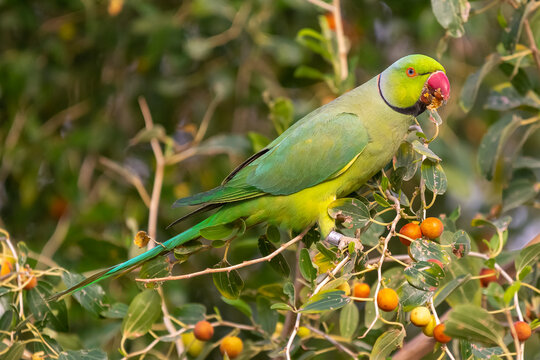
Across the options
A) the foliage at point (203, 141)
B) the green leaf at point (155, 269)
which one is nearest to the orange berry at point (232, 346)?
the foliage at point (203, 141)

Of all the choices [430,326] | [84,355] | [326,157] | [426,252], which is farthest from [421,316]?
[84,355]

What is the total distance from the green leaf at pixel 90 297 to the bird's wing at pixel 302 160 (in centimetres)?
36

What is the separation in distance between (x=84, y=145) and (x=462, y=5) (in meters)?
1.95

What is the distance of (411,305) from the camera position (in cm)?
145

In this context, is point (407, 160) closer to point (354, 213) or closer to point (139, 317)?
A: point (354, 213)

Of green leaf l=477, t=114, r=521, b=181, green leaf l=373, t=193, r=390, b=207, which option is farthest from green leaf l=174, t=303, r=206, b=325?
green leaf l=477, t=114, r=521, b=181

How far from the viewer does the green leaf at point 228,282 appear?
5.60ft

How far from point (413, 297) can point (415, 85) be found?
29.2 inches

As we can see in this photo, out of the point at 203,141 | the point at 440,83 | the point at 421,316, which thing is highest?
the point at 440,83

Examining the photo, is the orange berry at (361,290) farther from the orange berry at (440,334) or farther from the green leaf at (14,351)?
the green leaf at (14,351)

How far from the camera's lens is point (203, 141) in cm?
328

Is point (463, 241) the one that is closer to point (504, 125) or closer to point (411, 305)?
point (411, 305)

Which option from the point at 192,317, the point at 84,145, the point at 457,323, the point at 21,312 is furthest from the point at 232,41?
the point at 457,323

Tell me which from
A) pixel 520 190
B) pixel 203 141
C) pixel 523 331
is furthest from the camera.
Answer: pixel 203 141
